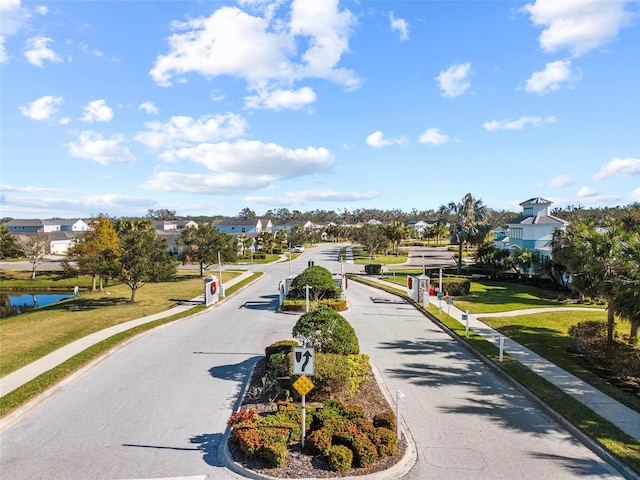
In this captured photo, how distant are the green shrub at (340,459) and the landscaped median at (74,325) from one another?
903 cm

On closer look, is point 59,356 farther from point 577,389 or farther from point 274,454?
point 577,389

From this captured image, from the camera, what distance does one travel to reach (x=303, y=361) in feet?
31.5

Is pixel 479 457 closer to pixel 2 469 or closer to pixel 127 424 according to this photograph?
pixel 127 424

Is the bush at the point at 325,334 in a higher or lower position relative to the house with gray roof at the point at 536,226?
lower

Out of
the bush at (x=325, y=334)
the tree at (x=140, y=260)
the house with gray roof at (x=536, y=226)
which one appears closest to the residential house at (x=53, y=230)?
the tree at (x=140, y=260)

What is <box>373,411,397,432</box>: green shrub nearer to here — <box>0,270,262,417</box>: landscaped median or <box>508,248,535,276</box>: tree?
<box>0,270,262,417</box>: landscaped median

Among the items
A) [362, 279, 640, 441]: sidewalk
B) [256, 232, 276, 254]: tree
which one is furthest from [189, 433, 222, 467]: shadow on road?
[256, 232, 276, 254]: tree

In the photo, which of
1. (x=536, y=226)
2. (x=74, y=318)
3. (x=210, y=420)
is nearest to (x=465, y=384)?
(x=210, y=420)

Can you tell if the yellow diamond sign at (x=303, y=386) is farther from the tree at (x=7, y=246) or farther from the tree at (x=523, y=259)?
the tree at (x=7, y=246)

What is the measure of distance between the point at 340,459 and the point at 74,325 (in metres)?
18.9

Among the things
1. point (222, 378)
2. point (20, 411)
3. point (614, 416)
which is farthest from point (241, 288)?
point (614, 416)

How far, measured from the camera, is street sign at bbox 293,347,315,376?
9.57 metres

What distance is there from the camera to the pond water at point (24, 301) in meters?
32.8

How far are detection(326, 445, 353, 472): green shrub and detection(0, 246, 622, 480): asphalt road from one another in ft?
4.42
